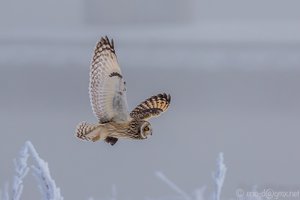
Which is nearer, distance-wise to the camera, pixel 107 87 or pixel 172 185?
pixel 107 87

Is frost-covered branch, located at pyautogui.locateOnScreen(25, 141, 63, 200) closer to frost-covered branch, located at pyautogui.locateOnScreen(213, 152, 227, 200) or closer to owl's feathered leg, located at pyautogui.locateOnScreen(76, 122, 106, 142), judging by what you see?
owl's feathered leg, located at pyautogui.locateOnScreen(76, 122, 106, 142)

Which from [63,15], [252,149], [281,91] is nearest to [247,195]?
[252,149]

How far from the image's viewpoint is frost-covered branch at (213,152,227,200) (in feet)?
4.00

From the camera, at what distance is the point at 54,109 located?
1329 millimetres

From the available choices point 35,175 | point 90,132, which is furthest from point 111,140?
point 35,175

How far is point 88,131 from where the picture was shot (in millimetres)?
1244

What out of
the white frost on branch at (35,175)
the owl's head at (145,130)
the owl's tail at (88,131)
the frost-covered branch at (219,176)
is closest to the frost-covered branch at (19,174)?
the white frost on branch at (35,175)

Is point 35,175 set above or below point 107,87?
below

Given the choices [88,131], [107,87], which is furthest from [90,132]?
[107,87]

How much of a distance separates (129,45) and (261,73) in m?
0.27

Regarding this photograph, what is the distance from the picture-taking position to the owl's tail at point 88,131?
4.01ft

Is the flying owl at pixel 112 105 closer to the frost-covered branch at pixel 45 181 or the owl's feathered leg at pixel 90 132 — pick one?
the owl's feathered leg at pixel 90 132

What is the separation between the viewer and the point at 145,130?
1.22m

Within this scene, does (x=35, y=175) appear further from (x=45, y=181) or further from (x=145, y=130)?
(x=145, y=130)
